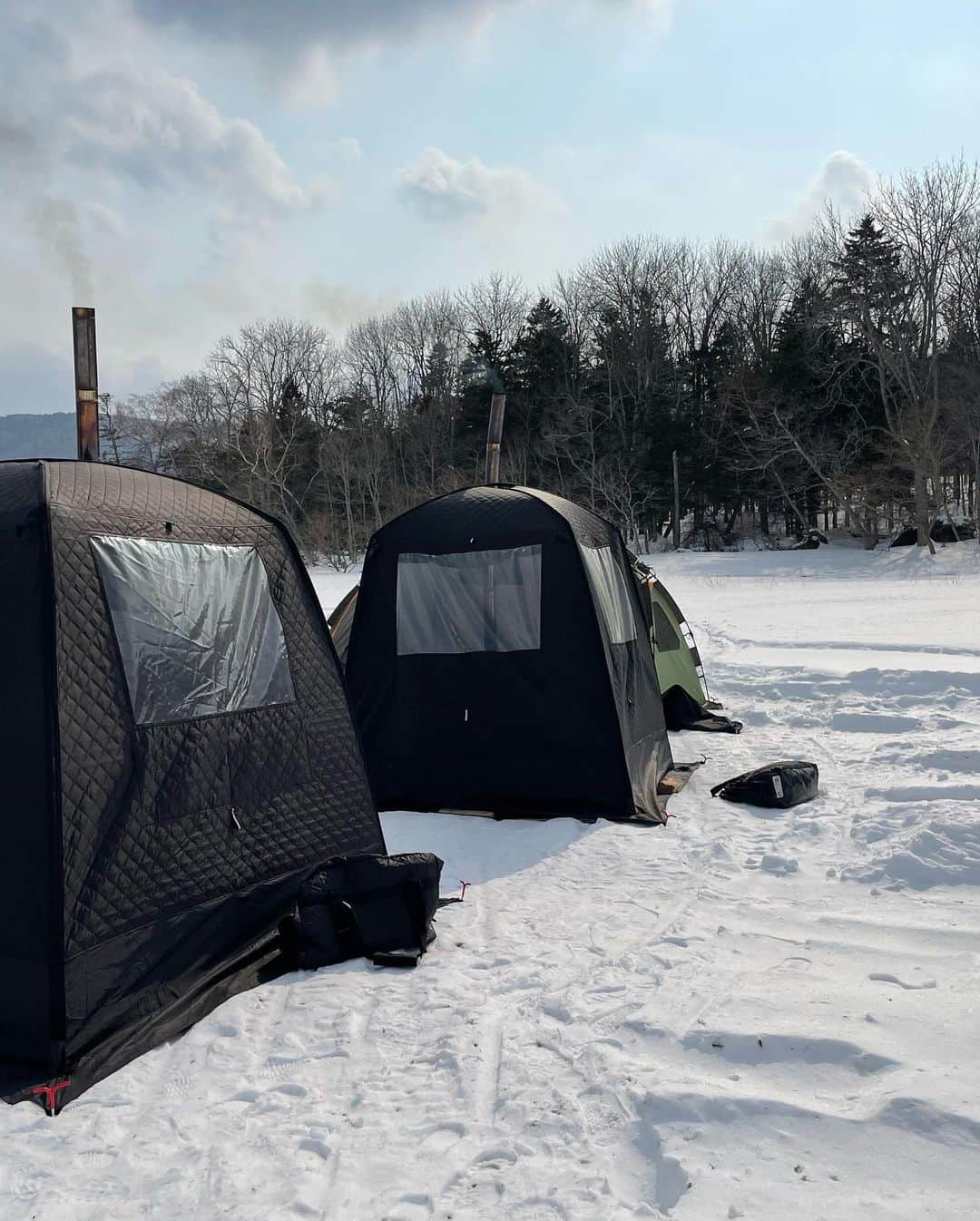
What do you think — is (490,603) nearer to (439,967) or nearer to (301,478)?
(439,967)

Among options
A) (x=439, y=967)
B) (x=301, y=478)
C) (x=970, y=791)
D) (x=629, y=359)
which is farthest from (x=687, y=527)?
(x=439, y=967)

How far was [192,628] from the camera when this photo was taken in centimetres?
396

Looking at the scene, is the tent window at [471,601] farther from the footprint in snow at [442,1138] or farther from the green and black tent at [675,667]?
the footprint in snow at [442,1138]

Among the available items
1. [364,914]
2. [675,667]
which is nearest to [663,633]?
[675,667]

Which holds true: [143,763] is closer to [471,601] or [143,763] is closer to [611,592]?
[471,601]

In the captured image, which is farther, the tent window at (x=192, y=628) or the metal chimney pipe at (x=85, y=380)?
the metal chimney pipe at (x=85, y=380)

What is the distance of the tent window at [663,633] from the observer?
8.74 meters

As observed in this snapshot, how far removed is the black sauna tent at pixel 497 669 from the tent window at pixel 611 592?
22 millimetres

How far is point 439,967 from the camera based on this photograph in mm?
3877

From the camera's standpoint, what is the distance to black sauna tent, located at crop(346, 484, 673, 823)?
5.84m

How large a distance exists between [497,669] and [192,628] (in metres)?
2.49

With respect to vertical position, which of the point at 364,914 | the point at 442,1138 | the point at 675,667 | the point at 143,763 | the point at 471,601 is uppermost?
the point at 471,601

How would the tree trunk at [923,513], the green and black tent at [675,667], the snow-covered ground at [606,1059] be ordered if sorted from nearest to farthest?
the snow-covered ground at [606,1059] → the green and black tent at [675,667] → the tree trunk at [923,513]

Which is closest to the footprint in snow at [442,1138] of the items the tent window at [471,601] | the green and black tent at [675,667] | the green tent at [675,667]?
the tent window at [471,601]
